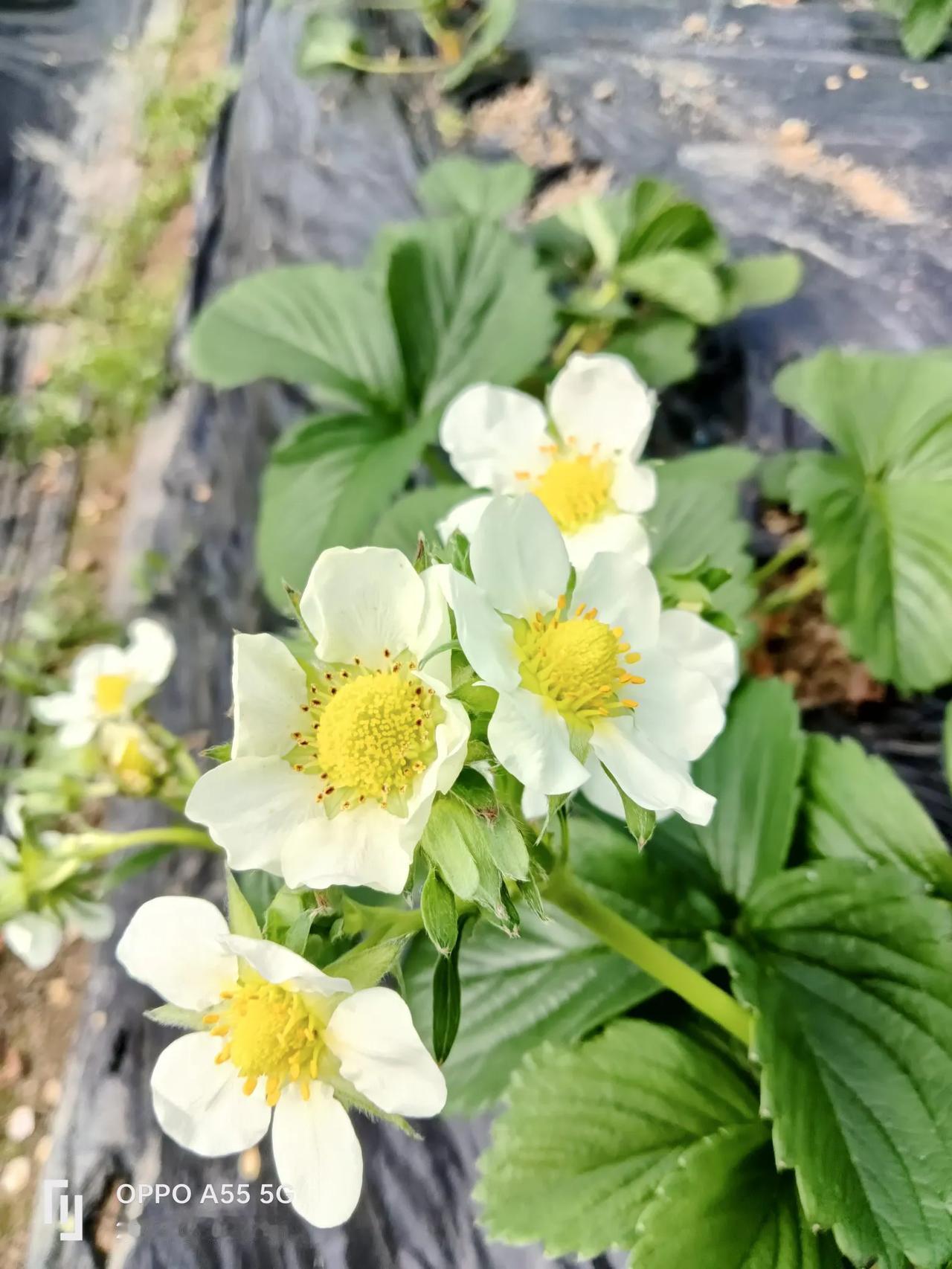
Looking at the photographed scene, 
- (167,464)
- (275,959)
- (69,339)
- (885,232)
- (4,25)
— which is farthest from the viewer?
(4,25)

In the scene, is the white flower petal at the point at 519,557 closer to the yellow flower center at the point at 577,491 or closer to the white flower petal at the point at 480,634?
the white flower petal at the point at 480,634

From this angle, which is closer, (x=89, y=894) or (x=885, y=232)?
(x=89, y=894)

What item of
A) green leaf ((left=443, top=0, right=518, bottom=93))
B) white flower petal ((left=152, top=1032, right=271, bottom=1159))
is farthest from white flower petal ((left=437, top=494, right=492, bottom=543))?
green leaf ((left=443, top=0, right=518, bottom=93))

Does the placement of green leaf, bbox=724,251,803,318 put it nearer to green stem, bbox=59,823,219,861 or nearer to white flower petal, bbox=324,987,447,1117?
green stem, bbox=59,823,219,861

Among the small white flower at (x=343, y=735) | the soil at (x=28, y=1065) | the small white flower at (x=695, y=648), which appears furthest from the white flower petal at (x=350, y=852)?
Result: the soil at (x=28, y=1065)

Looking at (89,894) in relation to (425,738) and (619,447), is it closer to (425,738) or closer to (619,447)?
(425,738)

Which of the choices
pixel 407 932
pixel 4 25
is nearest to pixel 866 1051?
pixel 407 932
